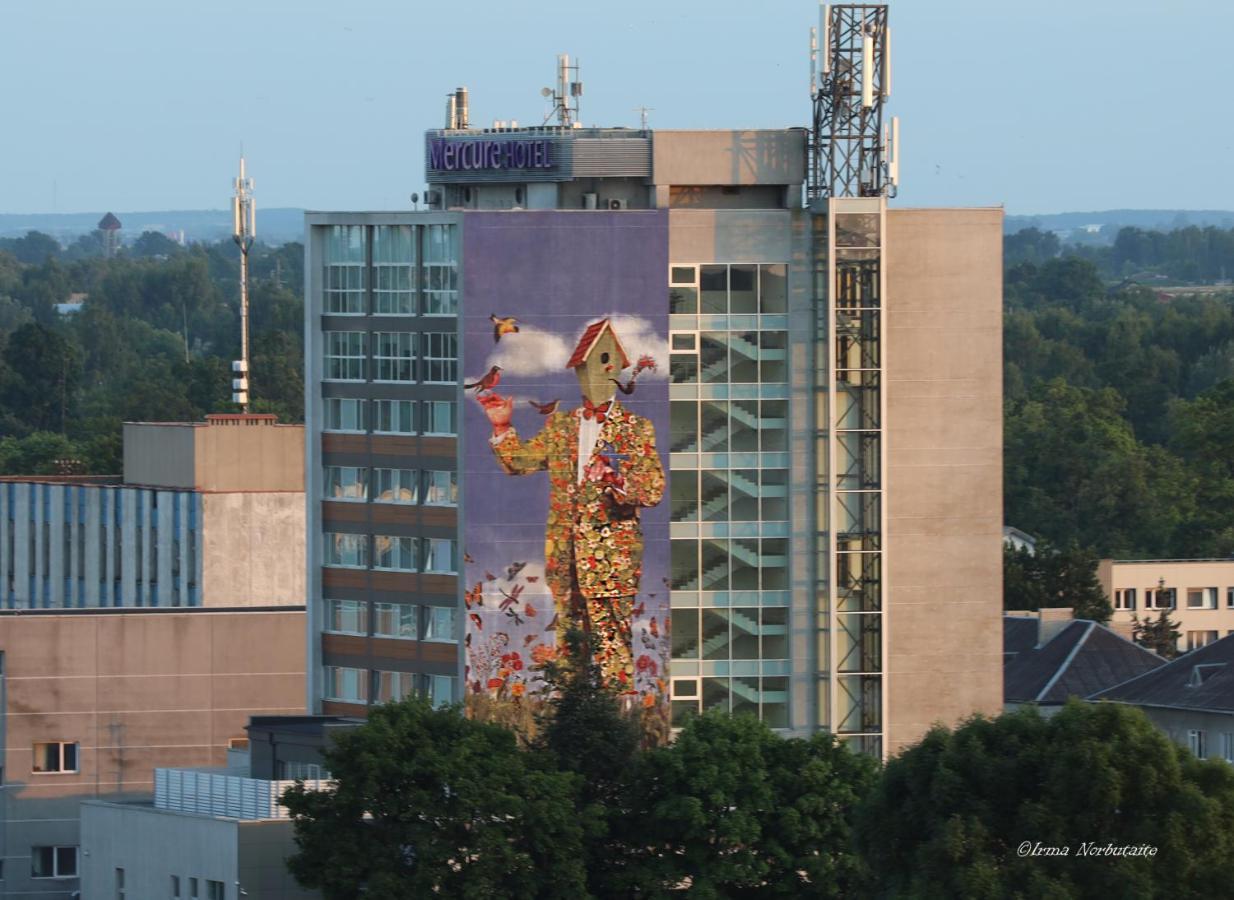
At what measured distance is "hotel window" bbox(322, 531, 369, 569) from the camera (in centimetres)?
12131

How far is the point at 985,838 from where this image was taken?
82.4m

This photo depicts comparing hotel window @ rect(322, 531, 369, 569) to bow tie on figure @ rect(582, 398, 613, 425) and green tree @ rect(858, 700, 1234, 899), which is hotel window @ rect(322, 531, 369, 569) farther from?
green tree @ rect(858, 700, 1234, 899)

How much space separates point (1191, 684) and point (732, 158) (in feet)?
138

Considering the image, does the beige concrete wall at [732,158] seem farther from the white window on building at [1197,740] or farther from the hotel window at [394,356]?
the white window on building at [1197,740]

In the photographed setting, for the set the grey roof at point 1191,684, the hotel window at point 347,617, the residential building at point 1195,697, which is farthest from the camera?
the grey roof at point 1191,684

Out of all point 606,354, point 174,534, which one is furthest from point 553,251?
point 174,534

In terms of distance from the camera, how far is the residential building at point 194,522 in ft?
537

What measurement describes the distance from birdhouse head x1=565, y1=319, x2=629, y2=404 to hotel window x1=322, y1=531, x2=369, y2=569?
10.5 metres

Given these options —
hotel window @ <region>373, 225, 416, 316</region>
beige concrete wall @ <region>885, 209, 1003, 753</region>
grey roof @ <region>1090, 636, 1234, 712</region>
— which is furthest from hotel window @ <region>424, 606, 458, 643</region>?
grey roof @ <region>1090, 636, 1234, 712</region>

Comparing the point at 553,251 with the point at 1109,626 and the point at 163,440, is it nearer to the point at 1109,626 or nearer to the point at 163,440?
the point at 163,440

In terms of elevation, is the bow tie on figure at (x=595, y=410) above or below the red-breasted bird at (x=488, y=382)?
below

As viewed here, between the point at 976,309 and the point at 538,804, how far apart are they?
32157 millimetres

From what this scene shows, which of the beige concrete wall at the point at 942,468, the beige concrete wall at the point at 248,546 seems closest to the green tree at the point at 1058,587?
the beige concrete wall at the point at 248,546

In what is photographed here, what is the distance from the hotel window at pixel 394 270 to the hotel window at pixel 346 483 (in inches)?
229
